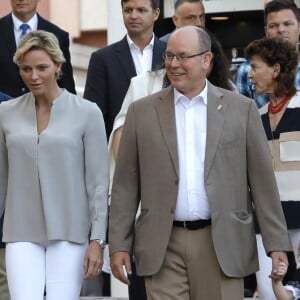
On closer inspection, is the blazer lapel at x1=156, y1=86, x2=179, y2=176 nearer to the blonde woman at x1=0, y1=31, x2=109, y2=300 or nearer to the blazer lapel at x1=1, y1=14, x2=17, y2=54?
the blonde woman at x1=0, y1=31, x2=109, y2=300

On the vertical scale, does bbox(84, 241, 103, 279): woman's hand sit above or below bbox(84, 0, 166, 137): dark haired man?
below

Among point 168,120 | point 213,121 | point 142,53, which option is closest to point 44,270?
point 168,120

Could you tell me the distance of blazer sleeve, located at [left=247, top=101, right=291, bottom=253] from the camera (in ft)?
24.3

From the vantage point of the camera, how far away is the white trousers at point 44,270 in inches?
297

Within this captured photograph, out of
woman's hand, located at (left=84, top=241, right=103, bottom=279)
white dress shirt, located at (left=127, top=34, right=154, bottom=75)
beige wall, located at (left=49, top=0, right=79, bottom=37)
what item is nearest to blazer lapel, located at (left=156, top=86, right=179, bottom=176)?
woman's hand, located at (left=84, top=241, right=103, bottom=279)

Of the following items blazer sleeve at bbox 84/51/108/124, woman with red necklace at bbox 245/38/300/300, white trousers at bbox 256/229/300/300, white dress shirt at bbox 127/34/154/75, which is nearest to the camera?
white trousers at bbox 256/229/300/300

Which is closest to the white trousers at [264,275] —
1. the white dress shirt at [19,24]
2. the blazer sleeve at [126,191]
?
the blazer sleeve at [126,191]

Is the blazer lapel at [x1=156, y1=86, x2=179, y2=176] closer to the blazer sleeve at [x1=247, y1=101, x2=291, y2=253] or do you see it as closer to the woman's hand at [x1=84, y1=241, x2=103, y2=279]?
the blazer sleeve at [x1=247, y1=101, x2=291, y2=253]

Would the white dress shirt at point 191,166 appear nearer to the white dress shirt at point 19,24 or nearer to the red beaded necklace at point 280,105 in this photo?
the red beaded necklace at point 280,105

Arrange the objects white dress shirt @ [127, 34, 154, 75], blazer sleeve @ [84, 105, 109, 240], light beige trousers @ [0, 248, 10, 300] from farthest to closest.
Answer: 1. white dress shirt @ [127, 34, 154, 75]
2. light beige trousers @ [0, 248, 10, 300]
3. blazer sleeve @ [84, 105, 109, 240]

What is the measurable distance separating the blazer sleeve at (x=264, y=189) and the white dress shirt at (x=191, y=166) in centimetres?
28

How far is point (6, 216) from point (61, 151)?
1.67 feet

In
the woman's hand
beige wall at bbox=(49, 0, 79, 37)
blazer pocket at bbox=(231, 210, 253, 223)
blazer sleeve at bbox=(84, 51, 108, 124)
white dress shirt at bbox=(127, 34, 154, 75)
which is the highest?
beige wall at bbox=(49, 0, 79, 37)

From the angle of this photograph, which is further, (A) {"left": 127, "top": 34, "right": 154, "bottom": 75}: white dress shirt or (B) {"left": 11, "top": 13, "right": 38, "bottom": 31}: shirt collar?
(B) {"left": 11, "top": 13, "right": 38, "bottom": 31}: shirt collar
